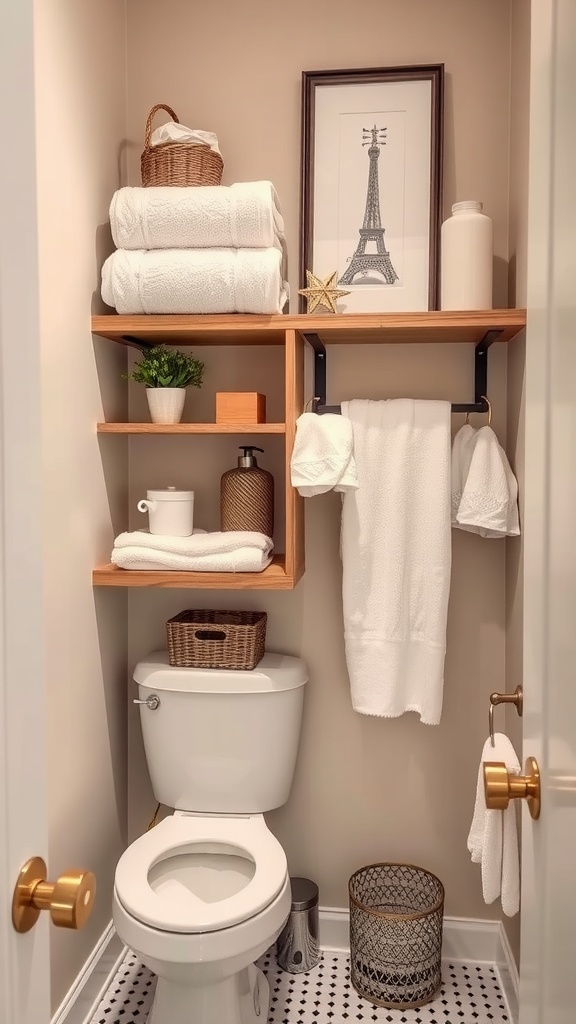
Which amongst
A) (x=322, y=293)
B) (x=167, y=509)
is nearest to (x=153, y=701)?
(x=167, y=509)

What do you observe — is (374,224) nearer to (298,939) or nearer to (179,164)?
(179,164)

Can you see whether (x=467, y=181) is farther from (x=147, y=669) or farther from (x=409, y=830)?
(x=409, y=830)

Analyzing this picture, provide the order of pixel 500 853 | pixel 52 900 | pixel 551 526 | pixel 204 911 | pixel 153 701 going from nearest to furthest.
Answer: pixel 52 900 < pixel 551 526 < pixel 204 911 < pixel 500 853 < pixel 153 701

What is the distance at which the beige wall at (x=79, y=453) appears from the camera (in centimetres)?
172

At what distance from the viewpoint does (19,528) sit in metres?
0.70

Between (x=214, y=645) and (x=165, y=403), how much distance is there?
60cm

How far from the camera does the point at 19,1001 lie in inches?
27.1

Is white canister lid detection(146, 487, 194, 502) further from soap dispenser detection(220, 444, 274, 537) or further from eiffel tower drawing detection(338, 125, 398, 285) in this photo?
eiffel tower drawing detection(338, 125, 398, 285)

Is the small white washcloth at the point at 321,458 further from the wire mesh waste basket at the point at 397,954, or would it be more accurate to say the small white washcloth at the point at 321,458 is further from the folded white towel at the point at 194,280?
the wire mesh waste basket at the point at 397,954

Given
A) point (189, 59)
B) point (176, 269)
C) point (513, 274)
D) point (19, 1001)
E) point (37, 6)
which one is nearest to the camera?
point (19, 1001)

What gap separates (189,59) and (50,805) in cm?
186

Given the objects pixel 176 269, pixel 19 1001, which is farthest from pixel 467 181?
pixel 19 1001

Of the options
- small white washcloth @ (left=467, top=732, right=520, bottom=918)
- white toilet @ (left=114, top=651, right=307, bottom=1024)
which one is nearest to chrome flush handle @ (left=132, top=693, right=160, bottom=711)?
white toilet @ (left=114, top=651, right=307, bottom=1024)

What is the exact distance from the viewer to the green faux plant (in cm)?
201
